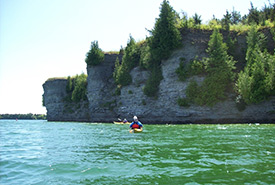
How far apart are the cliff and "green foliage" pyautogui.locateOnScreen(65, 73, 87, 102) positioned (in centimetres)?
1109

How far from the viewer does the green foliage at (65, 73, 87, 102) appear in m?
79.7

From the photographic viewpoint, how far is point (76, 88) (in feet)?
265

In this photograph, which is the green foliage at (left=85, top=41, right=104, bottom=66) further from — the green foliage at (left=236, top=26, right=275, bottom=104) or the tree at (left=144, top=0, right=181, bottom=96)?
the green foliage at (left=236, top=26, right=275, bottom=104)

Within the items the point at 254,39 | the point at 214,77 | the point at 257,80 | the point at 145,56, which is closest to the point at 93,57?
the point at 145,56

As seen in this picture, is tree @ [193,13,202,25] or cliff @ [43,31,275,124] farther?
tree @ [193,13,202,25]

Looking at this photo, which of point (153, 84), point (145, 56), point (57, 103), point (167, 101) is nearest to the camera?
point (167, 101)

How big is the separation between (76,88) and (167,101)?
44.1 meters

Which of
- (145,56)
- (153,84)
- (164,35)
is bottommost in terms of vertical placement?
(153,84)

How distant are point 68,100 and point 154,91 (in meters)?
47.8

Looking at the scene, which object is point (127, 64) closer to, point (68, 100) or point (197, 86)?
point (197, 86)

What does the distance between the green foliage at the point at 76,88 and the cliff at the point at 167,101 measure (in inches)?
437

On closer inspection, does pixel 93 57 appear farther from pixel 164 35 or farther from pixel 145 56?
pixel 164 35

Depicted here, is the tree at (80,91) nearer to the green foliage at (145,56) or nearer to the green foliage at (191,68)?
the green foliage at (145,56)

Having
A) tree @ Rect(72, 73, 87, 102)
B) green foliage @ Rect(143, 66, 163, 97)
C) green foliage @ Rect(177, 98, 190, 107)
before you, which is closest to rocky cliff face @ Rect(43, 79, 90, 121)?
tree @ Rect(72, 73, 87, 102)
